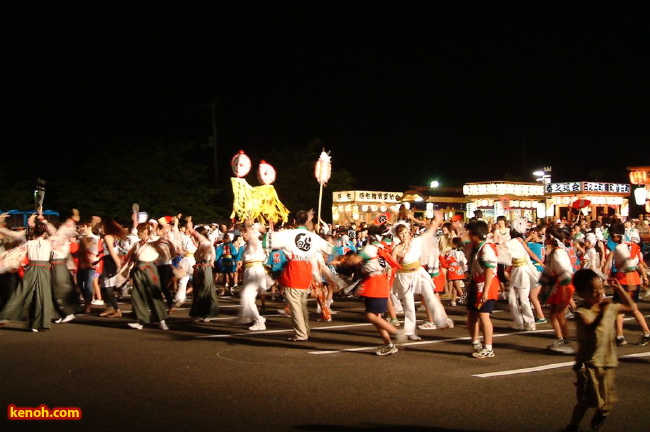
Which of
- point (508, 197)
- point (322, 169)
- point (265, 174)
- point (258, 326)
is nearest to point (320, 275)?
point (258, 326)

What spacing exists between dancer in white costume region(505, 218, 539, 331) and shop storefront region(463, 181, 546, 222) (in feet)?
124

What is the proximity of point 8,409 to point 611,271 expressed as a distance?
929 cm

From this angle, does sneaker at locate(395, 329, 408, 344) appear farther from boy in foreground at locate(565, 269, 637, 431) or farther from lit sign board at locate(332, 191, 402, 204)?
lit sign board at locate(332, 191, 402, 204)

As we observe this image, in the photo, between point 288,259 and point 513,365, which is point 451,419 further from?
point 288,259

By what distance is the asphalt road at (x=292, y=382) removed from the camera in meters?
5.84

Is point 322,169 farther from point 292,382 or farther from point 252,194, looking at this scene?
point 292,382

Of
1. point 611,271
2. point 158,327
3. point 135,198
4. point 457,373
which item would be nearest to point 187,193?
point 135,198

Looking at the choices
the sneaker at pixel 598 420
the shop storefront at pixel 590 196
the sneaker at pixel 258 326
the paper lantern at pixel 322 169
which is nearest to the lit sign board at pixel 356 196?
the shop storefront at pixel 590 196

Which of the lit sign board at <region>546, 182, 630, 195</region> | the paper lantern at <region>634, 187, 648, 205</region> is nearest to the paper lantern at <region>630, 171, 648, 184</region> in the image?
the lit sign board at <region>546, 182, 630, 195</region>

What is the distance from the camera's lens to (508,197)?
164 feet

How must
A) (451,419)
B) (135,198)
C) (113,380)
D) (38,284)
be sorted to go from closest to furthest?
(451,419)
(113,380)
(38,284)
(135,198)

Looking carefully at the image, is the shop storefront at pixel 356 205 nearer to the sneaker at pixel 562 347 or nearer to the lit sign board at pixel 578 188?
the lit sign board at pixel 578 188

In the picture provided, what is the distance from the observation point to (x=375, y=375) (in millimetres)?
7734

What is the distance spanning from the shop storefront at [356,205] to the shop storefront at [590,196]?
13259 mm
